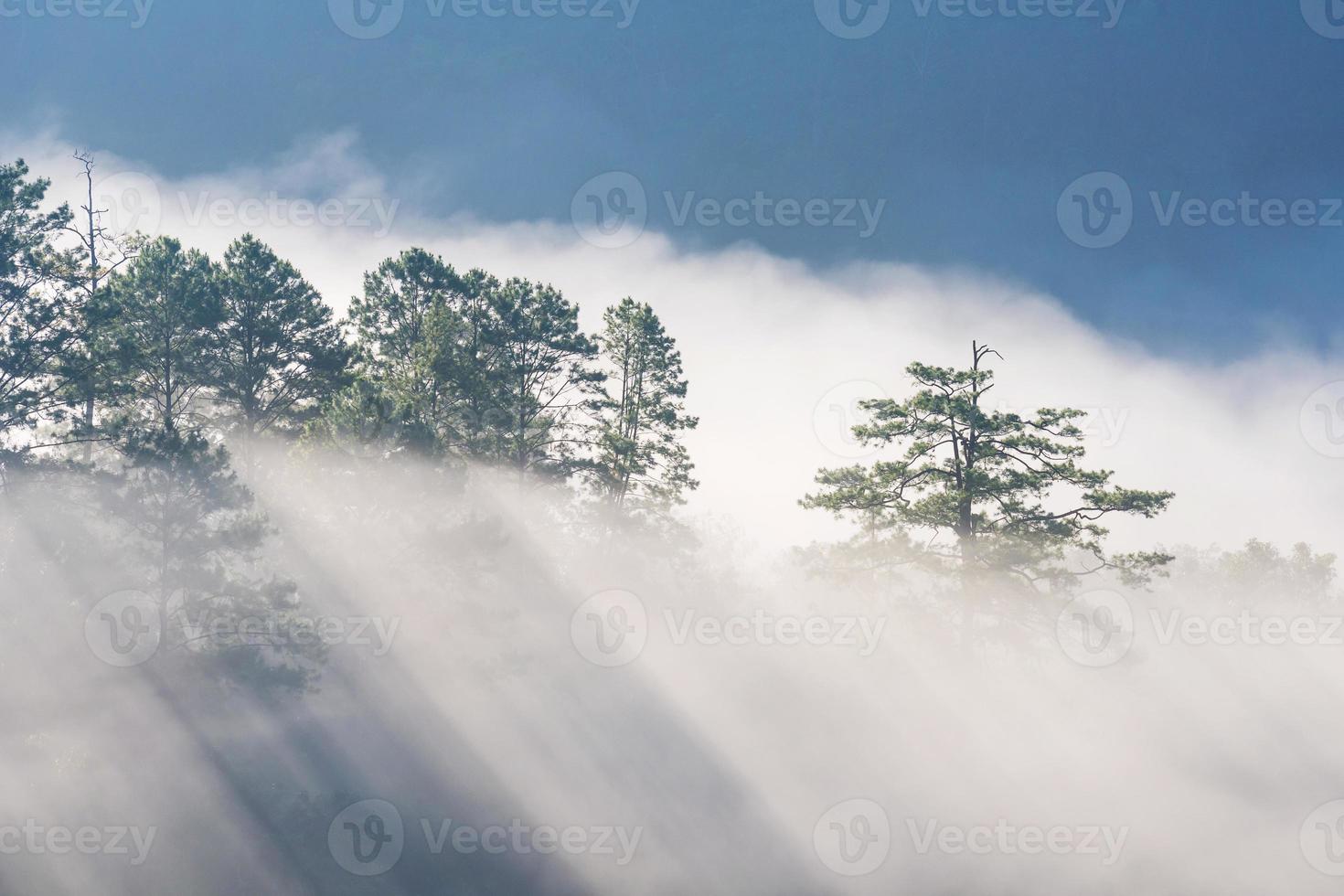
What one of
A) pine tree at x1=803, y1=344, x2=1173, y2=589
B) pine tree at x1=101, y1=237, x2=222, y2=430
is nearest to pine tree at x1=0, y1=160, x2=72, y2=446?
pine tree at x1=101, y1=237, x2=222, y2=430

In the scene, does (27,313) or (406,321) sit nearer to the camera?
(27,313)

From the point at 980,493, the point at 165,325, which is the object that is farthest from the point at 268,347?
the point at 980,493

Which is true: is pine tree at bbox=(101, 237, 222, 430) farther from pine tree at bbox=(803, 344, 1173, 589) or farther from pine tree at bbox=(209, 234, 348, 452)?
pine tree at bbox=(803, 344, 1173, 589)

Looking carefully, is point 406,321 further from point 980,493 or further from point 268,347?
point 980,493

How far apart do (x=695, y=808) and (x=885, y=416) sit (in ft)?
52.4

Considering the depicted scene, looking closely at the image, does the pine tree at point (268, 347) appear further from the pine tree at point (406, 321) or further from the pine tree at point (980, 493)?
the pine tree at point (980, 493)

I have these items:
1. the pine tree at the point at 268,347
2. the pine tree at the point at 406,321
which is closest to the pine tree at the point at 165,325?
the pine tree at the point at 268,347

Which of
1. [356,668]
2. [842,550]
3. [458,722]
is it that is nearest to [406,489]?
[356,668]

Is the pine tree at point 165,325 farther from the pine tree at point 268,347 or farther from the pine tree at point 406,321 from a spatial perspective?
the pine tree at point 406,321

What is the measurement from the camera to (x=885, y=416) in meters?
30.2

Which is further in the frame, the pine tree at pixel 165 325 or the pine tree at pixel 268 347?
the pine tree at pixel 268 347

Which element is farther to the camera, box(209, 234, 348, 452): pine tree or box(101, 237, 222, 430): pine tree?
box(209, 234, 348, 452): pine tree

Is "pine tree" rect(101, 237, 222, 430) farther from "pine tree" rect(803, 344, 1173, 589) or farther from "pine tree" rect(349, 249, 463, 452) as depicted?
"pine tree" rect(803, 344, 1173, 589)

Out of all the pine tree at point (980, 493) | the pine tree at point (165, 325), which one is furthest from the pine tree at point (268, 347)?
the pine tree at point (980, 493)
